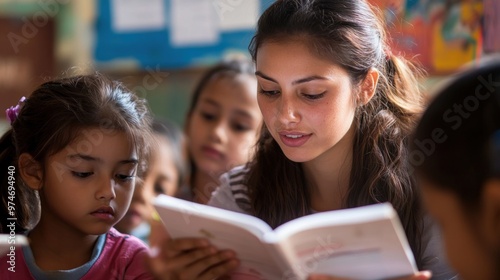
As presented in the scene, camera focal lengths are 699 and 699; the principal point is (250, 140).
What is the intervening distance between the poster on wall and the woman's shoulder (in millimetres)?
1579

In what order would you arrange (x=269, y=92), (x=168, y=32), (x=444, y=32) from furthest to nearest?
(x=168, y=32) < (x=444, y=32) < (x=269, y=92)

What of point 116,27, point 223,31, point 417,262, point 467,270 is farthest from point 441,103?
point 116,27

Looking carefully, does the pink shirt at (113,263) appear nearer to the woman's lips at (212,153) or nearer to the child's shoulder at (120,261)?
the child's shoulder at (120,261)

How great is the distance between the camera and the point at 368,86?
1608mm

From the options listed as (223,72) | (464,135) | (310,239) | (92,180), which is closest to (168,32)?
(223,72)

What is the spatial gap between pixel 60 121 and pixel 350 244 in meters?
0.71

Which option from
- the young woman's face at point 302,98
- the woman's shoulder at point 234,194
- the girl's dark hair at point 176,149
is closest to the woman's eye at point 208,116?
the girl's dark hair at point 176,149

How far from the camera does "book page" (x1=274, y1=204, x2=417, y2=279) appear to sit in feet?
3.49

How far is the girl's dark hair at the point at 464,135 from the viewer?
0.94m

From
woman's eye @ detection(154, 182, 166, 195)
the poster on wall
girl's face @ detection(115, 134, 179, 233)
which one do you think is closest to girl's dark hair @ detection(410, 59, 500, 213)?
girl's face @ detection(115, 134, 179, 233)

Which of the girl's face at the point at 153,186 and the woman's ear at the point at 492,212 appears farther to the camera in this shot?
the girl's face at the point at 153,186

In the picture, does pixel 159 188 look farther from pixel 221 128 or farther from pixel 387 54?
pixel 387 54

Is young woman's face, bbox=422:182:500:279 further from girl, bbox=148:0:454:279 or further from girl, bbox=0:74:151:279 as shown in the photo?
girl, bbox=0:74:151:279

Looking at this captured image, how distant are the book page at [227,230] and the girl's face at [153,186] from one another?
890 mm
